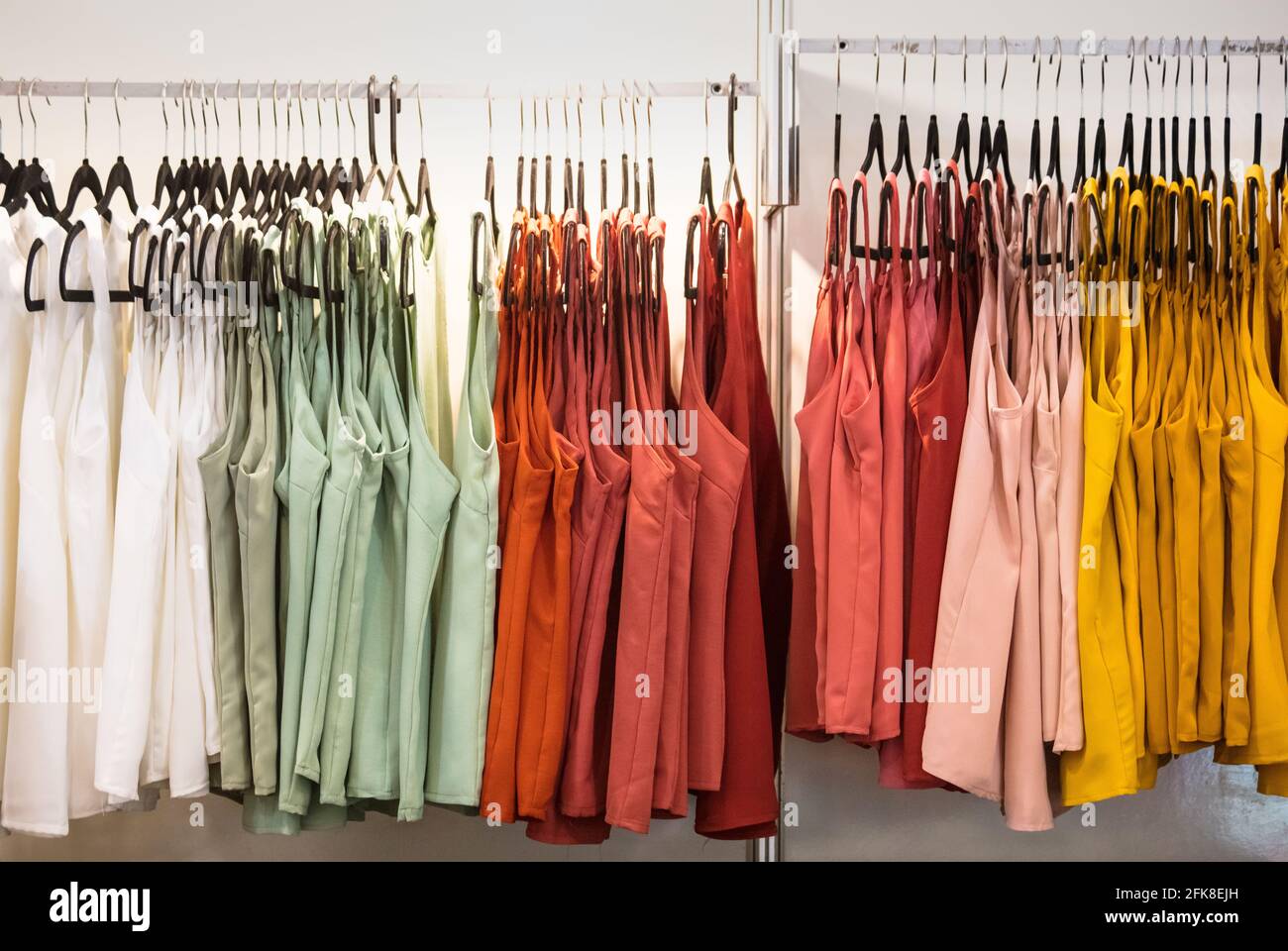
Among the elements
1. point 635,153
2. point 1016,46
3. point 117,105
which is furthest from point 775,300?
point 117,105

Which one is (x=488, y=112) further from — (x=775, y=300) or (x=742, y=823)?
(x=742, y=823)

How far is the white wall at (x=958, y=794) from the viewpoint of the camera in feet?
7.65

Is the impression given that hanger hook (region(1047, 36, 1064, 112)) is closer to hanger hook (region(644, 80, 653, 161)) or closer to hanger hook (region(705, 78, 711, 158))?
hanger hook (region(705, 78, 711, 158))

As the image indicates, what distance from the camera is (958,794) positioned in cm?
236

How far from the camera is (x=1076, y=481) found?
6.01ft

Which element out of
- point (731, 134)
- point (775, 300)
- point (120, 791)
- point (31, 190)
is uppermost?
point (731, 134)

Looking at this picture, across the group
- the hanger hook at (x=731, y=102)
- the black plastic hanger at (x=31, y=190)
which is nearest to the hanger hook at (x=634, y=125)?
the hanger hook at (x=731, y=102)

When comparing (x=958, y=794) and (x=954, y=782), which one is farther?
(x=958, y=794)

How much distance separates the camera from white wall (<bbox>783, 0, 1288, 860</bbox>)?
7.65 feet

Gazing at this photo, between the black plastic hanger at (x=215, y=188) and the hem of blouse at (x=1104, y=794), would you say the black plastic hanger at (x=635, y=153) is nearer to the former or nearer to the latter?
the black plastic hanger at (x=215, y=188)
